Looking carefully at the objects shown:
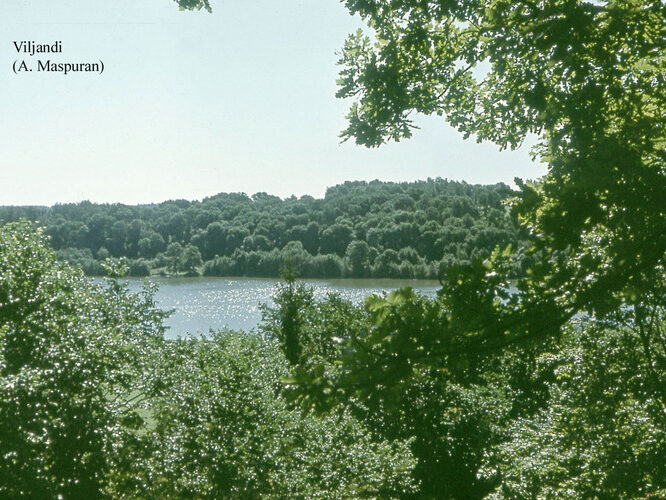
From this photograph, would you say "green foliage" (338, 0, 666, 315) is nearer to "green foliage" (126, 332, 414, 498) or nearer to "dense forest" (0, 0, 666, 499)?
"dense forest" (0, 0, 666, 499)

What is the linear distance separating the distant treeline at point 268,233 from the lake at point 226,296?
Result: 271 cm

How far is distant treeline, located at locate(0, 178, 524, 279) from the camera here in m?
68.1

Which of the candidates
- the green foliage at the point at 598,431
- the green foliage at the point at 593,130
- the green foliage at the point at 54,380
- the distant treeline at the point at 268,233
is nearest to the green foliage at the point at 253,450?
the green foliage at the point at 54,380

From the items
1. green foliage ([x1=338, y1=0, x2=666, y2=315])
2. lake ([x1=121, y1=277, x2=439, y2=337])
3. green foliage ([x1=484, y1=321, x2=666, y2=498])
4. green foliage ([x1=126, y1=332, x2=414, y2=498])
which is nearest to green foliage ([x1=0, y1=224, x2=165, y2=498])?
green foliage ([x1=126, y1=332, x2=414, y2=498])

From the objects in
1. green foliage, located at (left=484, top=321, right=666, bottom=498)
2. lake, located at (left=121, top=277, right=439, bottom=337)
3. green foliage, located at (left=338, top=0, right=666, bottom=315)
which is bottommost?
lake, located at (left=121, top=277, right=439, bottom=337)

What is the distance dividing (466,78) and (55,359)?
503 inches

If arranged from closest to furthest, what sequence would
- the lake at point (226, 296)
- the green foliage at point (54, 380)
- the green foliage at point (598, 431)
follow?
the green foliage at point (598, 431) < the green foliage at point (54, 380) < the lake at point (226, 296)

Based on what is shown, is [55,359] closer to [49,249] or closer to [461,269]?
[49,249]

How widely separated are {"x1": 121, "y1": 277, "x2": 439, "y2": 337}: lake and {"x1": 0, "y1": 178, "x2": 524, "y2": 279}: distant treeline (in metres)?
2.71

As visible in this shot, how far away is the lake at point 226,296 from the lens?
59000 mm

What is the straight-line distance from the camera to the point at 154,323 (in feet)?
80.2

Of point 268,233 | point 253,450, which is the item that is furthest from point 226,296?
point 253,450

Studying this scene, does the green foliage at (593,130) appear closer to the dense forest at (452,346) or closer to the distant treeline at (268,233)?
the dense forest at (452,346)

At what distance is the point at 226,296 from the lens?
251 feet
